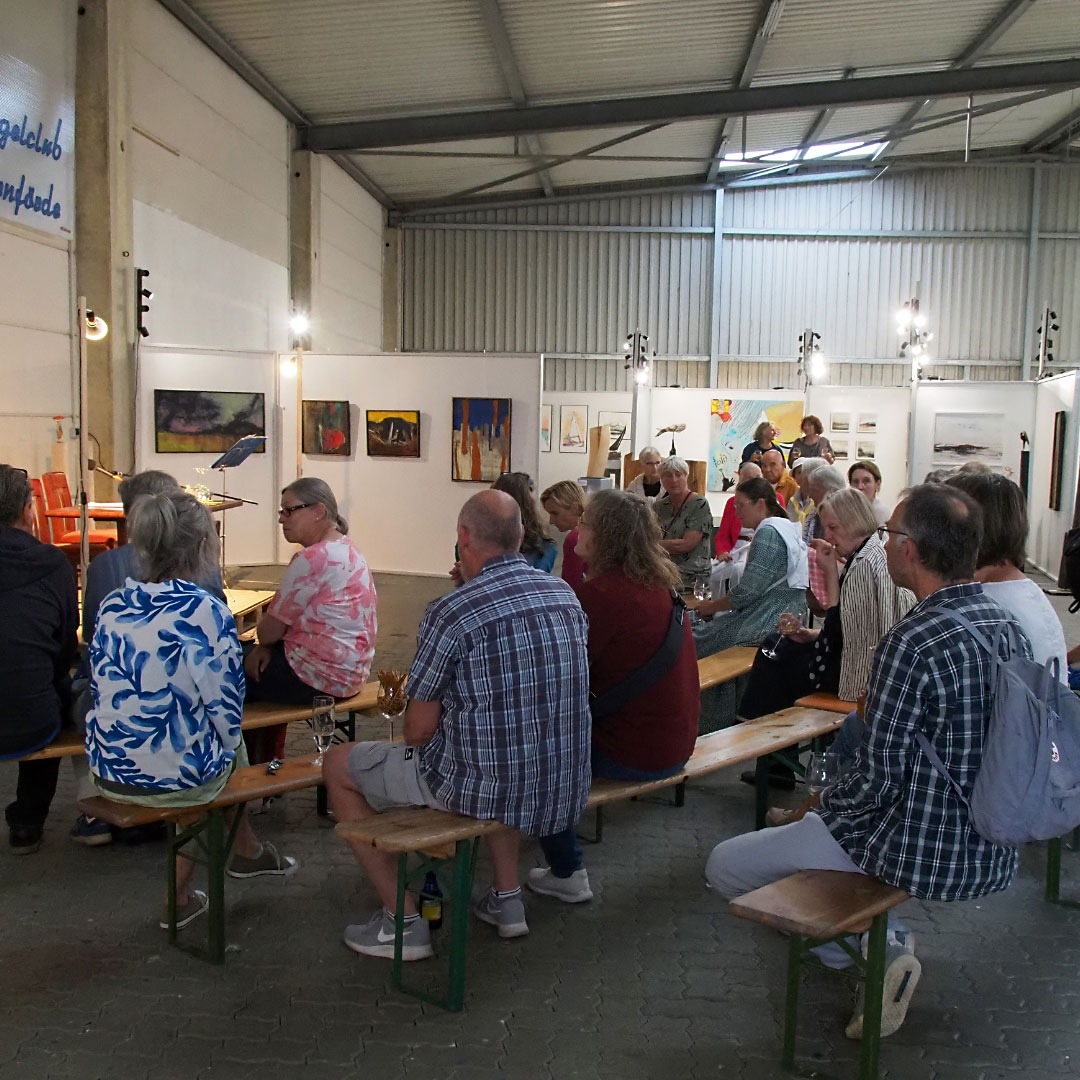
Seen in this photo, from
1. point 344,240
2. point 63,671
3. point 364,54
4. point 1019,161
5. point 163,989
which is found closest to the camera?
point 163,989

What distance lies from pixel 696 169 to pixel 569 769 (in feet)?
53.5

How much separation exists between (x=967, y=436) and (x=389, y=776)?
12035mm

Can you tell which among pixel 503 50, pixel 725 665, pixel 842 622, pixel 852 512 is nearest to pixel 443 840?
pixel 842 622

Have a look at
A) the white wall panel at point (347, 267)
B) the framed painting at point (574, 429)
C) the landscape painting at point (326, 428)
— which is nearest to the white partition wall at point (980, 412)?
the framed painting at point (574, 429)

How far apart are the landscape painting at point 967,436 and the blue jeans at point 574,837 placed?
434 inches

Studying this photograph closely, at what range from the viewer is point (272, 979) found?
309 cm

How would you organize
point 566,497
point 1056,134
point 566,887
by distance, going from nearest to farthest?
1. point 566,887
2. point 566,497
3. point 1056,134

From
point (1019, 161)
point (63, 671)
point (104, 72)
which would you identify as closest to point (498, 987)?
point (63, 671)

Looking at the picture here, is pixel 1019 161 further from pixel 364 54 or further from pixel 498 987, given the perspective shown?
pixel 498 987

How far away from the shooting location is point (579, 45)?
36.9 ft

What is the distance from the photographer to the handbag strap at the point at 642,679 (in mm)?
3352

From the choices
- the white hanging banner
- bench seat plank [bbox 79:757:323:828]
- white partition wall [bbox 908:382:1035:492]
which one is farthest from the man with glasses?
white partition wall [bbox 908:382:1035:492]

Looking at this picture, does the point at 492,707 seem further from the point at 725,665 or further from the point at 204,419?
the point at 204,419

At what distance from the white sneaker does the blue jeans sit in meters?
0.02
